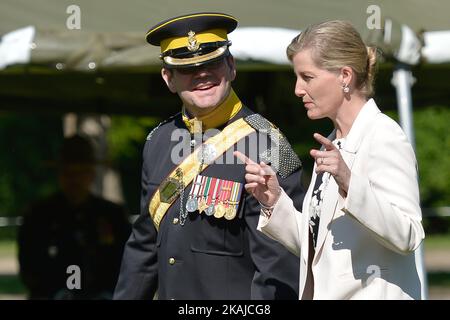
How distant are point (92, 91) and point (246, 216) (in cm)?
412

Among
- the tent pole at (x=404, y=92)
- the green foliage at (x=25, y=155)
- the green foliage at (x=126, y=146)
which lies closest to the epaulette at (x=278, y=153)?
the tent pole at (x=404, y=92)

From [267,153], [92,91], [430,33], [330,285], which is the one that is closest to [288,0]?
[430,33]

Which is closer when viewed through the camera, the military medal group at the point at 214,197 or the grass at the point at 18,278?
the military medal group at the point at 214,197

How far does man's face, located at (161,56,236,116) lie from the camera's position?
365 cm

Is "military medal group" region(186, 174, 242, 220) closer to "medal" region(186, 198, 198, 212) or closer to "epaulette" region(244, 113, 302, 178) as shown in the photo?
"medal" region(186, 198, 198, 212)

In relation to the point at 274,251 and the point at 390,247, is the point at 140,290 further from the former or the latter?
the point at 390,247

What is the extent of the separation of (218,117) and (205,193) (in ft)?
0.94

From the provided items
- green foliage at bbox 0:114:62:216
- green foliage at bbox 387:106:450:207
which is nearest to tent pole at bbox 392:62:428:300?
green foliage at bbox 0:114:62:216

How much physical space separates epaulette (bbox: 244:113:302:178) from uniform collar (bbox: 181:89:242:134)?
0.23 ft

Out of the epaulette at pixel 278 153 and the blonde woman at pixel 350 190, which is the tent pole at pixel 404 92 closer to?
the epaulette at pixel 278 153

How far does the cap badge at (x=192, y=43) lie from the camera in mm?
3750

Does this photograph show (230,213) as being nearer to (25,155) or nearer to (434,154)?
(25,155)

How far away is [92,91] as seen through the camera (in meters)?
7.55

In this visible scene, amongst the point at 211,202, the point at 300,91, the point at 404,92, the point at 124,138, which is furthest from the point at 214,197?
the point at 124,138
